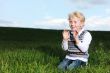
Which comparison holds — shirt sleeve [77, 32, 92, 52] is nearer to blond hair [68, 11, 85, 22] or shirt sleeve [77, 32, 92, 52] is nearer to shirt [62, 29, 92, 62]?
shirt [62, 29, 92, 62]

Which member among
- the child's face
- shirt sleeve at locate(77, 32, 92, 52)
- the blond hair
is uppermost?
the blond hair

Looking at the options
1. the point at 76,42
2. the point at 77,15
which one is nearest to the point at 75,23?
the point at 77,15

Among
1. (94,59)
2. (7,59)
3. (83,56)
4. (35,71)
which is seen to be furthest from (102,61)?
(35,71)

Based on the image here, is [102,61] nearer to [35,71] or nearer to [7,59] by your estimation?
[7,59]

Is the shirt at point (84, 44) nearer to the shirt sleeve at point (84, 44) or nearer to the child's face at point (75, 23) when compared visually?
the shirt sleeve at point (84, 44)

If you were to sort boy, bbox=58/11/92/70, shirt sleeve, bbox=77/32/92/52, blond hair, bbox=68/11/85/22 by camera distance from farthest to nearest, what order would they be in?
blond hair, bbox=68/11/85/22
boy, bbox=58/11/92/70
shirt sleeve, bbox=77/32/92/52

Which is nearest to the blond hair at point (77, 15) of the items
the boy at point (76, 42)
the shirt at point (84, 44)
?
the boy at point (76, 42)

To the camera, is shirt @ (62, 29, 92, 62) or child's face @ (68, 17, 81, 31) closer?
shirt @ (62, 29, 92, 62)

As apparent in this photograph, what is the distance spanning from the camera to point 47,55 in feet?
40.2

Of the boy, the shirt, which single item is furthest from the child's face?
the shirt

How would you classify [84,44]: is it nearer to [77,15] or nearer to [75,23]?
[75,23]

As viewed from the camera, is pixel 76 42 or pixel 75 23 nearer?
pixel 76 42

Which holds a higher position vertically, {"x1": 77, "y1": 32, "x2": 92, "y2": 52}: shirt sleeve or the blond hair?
the blond hair

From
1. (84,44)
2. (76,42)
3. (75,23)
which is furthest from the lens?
(75,23)
